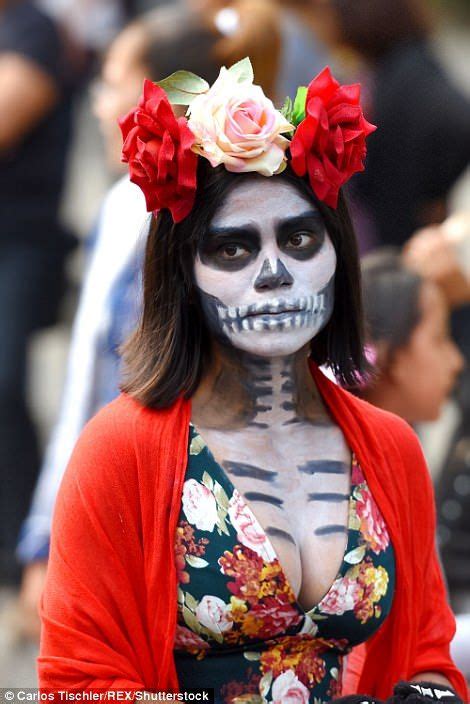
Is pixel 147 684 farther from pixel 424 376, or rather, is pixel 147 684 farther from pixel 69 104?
pixel 69 104

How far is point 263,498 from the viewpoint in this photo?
2834 millimetres

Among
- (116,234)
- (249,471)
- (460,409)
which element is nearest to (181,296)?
(249,471)

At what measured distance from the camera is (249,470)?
2.85 meters

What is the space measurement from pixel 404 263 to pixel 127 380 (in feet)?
5.52

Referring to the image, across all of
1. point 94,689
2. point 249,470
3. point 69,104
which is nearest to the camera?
point 94,689

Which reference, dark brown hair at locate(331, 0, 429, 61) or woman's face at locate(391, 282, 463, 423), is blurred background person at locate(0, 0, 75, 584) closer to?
dark brown hair at locate(331, 0, 429, 61)

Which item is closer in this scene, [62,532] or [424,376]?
[62,532]

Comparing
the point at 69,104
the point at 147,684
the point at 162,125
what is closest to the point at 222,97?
the point at 162,125

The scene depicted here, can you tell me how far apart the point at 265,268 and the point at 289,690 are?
0.76 m

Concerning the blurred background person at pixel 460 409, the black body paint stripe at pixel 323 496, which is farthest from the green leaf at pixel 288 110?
the blurred background person at pixel 460 409

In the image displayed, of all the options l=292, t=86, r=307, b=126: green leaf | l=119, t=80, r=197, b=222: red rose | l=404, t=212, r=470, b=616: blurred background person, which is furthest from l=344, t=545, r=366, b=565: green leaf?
l=404, t=212, r=470, b=616: blurred background person

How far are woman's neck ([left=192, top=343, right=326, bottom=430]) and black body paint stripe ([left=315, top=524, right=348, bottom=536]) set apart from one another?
0.21m

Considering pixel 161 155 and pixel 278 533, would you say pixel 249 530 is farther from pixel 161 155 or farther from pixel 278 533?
pixel 161 155

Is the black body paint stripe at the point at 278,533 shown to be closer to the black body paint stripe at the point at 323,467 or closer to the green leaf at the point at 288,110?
the black body paint stripe at the point at 323,467
